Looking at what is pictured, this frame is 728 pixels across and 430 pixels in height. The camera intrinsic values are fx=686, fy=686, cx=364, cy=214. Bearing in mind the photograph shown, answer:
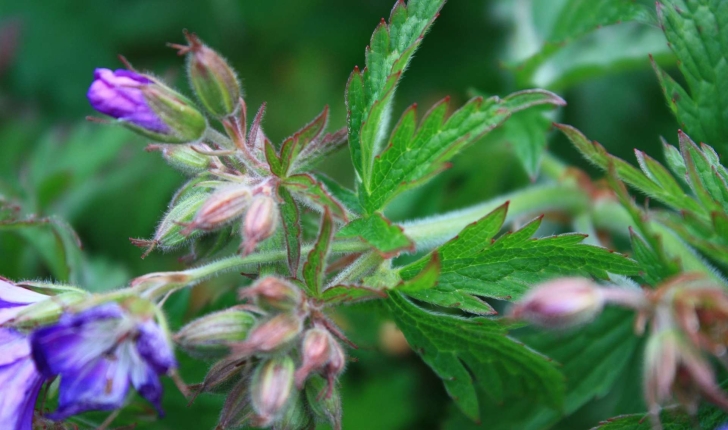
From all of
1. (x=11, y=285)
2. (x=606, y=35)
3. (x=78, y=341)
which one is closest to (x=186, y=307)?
(x=11, y=285)

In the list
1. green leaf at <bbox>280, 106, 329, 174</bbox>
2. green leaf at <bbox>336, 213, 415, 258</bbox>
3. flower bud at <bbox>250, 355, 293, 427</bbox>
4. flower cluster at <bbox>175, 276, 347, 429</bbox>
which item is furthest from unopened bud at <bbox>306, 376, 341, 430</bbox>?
green leaf at <bbox>280, 106, 329, 174</bbox>

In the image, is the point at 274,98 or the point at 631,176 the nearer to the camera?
the point at 631,176

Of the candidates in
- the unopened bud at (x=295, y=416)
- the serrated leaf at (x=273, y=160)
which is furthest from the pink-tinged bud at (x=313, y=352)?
the serrated leaf at (x=273, y=160)

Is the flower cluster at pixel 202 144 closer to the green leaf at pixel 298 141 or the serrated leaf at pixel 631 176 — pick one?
the green leaf at pixel 298 141

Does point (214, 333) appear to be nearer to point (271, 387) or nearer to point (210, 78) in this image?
point (271, 387)

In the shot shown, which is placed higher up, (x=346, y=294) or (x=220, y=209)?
(x=220, y=209)

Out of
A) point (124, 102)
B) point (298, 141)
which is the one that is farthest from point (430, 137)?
point (124, 102)

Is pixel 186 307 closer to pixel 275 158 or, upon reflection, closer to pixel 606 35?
pixel 275 158
